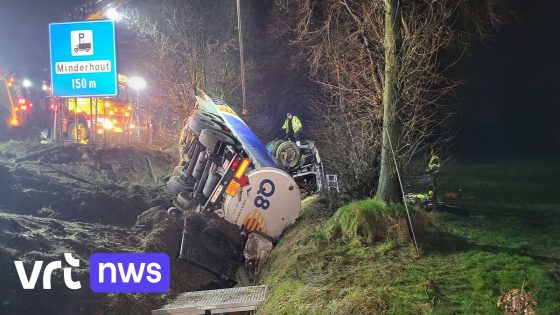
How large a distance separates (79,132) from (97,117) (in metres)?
0.91

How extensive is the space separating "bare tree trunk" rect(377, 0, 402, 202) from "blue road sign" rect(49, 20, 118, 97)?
844cm

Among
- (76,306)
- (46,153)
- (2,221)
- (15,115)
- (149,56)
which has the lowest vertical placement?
(76,306)

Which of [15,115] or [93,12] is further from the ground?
[93,12]

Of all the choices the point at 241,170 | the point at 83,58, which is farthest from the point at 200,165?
the point at 83,58

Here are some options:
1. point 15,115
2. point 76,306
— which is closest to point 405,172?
point 76,306

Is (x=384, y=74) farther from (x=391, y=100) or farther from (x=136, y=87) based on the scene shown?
(x=136, y=87)

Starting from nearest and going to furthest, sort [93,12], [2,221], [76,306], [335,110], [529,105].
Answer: [76,306]
[2,221]
[335,110]
[93,12]
[529,105]

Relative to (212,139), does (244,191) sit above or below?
below

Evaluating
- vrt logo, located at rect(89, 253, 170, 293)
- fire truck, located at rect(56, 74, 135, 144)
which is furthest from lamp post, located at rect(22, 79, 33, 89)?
vrt logo, located at rect(89, 253, 170, 293)

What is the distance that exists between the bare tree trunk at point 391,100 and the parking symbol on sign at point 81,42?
8840 millimetres

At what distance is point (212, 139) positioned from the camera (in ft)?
29.8

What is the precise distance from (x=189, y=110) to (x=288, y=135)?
29.0 ft

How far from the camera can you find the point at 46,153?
46.0ft

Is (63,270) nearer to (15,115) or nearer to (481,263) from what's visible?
(481,263)
